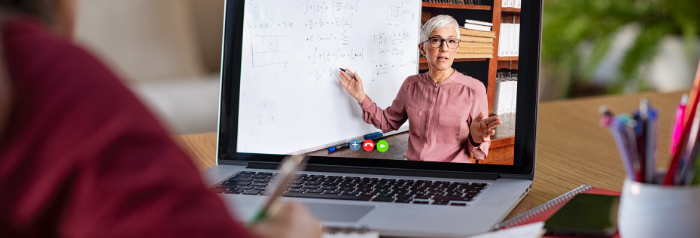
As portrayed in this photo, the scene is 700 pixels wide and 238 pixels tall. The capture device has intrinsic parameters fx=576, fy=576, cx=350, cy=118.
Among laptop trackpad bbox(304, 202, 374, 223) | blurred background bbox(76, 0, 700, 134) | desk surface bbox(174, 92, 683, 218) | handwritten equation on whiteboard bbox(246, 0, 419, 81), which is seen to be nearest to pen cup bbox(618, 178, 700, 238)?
desk surface bbox(174, 92, 683, 218)

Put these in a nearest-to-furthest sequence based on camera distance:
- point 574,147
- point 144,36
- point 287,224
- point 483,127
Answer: point 287,224
point 483,127
point 574,147
point 144,36

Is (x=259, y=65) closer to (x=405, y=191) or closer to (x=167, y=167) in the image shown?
(x=405, y=191)

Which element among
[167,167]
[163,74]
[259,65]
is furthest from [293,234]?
[163,74]

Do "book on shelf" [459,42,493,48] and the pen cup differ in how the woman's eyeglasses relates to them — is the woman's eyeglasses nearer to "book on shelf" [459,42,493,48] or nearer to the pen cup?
"book on shelf" [459,42,493,48]

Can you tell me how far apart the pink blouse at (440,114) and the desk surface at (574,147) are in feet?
0.35

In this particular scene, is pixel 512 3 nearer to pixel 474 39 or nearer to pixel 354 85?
pixel 474 39

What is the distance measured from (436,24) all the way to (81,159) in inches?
21.1

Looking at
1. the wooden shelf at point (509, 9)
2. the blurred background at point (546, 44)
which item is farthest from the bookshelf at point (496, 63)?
the blurred background at point (546, 44)

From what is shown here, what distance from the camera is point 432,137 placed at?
0.72 m

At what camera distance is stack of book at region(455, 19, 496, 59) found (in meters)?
0.71

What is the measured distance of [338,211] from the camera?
2.02ft

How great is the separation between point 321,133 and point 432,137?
15cm

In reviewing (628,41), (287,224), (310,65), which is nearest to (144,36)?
(310,65)

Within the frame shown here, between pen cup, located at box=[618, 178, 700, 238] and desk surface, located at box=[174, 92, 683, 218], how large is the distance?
0.16 meters
